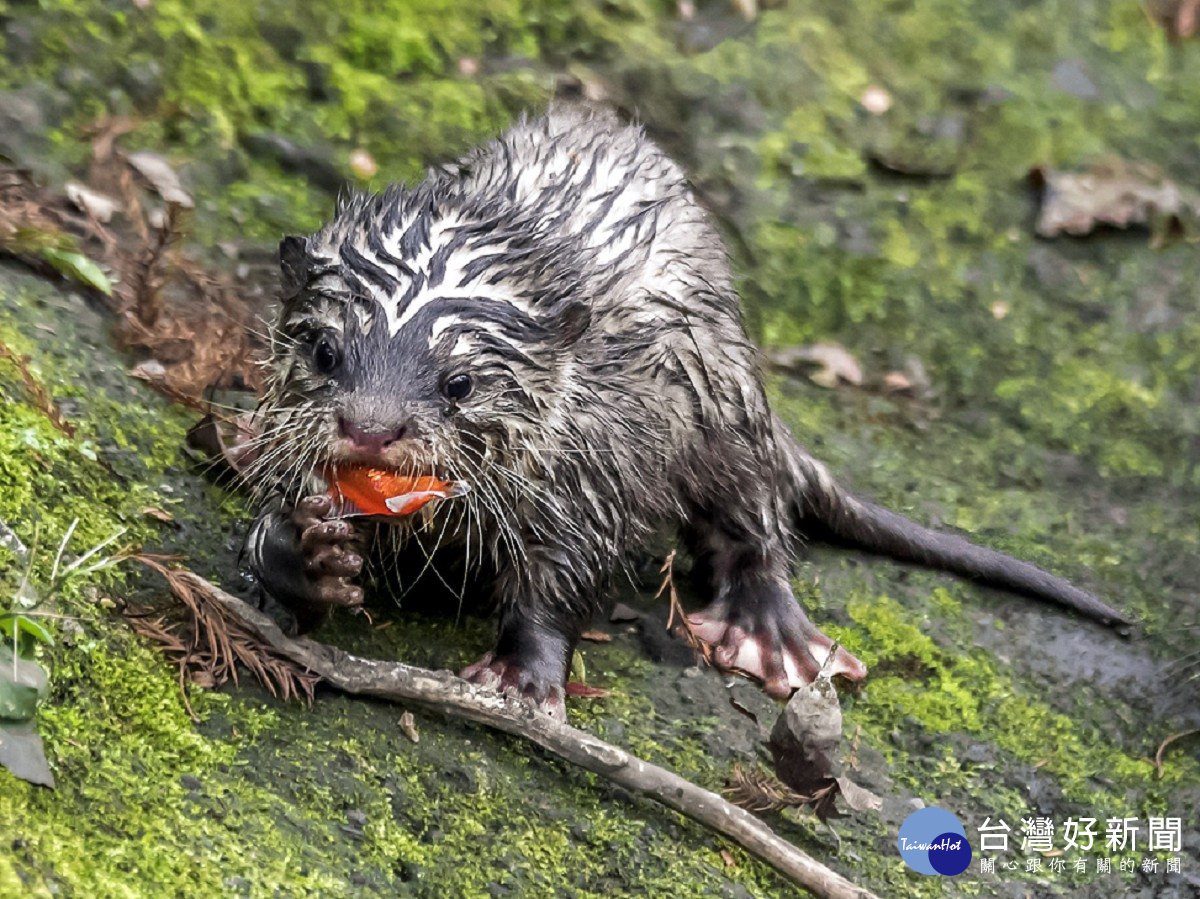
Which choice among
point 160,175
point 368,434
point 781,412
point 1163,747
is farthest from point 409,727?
point 160,175

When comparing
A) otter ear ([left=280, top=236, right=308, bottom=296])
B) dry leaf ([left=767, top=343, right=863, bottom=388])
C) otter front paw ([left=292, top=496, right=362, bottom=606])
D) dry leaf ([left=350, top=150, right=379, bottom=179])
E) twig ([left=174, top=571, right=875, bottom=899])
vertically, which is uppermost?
otter ear ([left=280, top=236, right=308, bottom=296])

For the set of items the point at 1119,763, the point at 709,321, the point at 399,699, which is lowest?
the point at 1119,763

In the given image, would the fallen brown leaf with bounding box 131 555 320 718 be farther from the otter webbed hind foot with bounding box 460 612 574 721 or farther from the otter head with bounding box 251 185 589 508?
the otter webbed hind foot with bounding box 460 612 574 721

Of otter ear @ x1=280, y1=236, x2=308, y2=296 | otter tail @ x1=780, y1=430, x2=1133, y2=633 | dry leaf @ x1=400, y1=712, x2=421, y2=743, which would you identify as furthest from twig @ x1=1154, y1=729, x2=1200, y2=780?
otter ear @ x1=280, y1=236, x2=308, y2=296

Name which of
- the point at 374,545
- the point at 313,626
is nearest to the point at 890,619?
the point at 374,545

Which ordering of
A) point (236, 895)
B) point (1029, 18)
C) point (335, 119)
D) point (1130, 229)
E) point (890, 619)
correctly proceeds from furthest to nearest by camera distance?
point (1029, 18) → point (1130, 229) → point (335, 119) → point (890, 619) → point (236, 895)

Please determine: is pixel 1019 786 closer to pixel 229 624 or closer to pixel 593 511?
pixel 593 511
